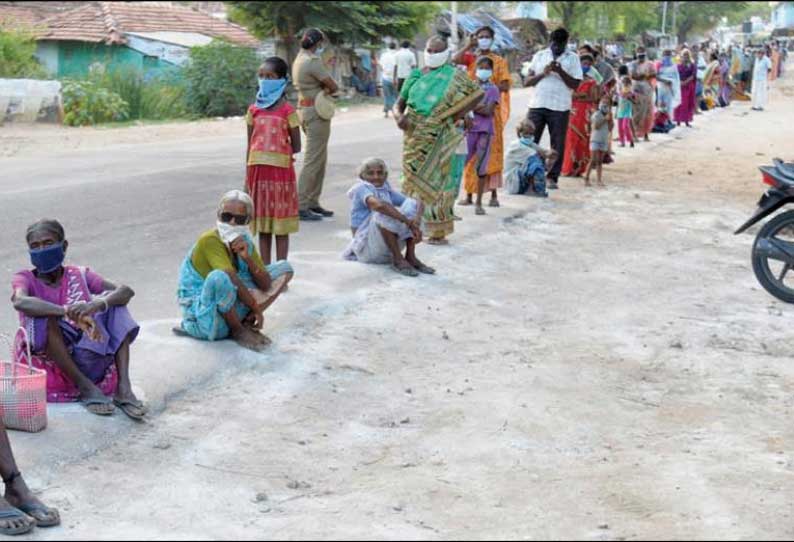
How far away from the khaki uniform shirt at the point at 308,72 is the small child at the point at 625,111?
10.3 metres

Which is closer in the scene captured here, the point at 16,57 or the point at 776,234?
the point at 776,234

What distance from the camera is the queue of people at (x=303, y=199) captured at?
5.27 m

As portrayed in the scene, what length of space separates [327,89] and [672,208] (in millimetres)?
4929

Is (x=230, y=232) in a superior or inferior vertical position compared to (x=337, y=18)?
inferior

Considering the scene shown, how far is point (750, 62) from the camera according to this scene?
3020cm

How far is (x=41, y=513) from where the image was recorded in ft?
14.0

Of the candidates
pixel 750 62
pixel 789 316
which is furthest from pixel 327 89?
pixel 750 62

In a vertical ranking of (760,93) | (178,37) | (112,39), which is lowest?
(760,93)

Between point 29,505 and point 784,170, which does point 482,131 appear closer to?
point 784,170

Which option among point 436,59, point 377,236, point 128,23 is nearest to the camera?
point 377,236

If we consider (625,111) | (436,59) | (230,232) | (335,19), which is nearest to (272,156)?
(230,232)

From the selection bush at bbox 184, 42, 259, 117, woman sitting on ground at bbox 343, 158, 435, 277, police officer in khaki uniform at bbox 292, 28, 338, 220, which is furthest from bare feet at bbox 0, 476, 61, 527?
bush at bbox 184, 42, 259, 117

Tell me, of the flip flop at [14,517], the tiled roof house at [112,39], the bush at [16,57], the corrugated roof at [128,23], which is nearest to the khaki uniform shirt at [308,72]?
the flip flop at [14,517]

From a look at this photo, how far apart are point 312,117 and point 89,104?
13774 millimetres
